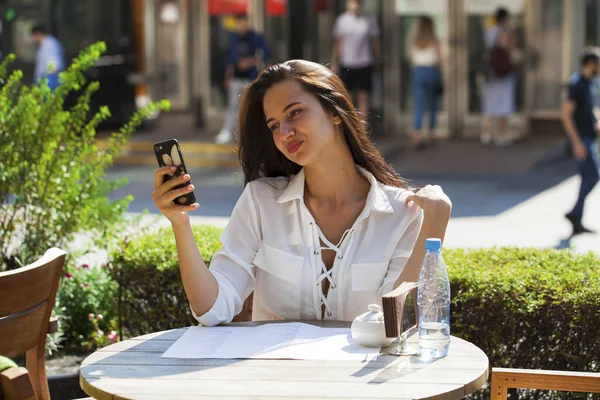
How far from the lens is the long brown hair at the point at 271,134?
3887 millimetres

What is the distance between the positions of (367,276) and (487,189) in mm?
8773

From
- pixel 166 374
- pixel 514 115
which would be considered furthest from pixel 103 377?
pixel 514 115

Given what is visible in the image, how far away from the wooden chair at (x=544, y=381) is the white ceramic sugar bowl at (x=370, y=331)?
35 centimetres

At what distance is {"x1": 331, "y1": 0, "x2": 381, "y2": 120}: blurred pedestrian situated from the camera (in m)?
15.0

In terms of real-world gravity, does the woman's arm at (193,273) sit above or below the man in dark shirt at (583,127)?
above

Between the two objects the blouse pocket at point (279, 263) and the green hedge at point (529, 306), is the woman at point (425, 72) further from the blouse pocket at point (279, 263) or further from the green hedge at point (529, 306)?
the blouse pocket at point (279, 263)

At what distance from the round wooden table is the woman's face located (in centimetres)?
86

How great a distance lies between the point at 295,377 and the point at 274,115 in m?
1.12

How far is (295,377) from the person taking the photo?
3.05 m

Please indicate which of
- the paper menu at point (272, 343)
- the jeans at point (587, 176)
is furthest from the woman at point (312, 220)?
the jeans at point (587, 176)

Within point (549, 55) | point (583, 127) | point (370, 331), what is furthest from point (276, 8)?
point (370, 331)

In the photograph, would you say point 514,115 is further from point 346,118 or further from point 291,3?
point 346,118

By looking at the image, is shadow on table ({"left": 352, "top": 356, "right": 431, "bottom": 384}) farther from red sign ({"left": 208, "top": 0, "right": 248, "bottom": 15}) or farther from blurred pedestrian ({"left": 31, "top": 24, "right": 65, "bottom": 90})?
red sign ({"left": 208, "top": 0, "right": 248, "bottom": 15})

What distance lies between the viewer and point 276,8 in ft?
53.7
